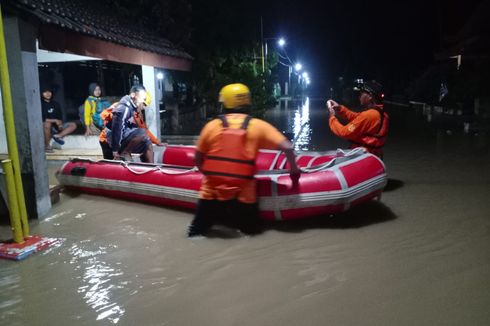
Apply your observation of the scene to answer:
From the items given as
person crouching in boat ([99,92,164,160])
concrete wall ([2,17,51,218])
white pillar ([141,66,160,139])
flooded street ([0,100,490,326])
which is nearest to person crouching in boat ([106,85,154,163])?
person crouching in boat ([99,92,164,160])

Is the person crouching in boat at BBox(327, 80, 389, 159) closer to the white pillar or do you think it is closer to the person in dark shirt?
the white pillar

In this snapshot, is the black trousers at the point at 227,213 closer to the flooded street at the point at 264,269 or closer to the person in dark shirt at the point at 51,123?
the flooded street at the point at 264,269

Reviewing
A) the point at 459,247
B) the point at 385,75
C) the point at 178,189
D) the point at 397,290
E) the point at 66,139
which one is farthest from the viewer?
the point at 385,75

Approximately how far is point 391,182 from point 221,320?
552 centimetres

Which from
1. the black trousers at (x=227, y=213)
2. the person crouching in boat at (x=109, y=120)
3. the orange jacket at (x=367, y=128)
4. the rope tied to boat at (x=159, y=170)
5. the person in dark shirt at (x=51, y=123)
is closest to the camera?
the black trousers at (x=227, y=213)

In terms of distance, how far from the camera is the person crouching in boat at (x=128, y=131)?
7.00 meters

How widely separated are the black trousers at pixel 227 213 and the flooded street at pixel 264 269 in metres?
0.16

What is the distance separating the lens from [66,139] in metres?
11.4

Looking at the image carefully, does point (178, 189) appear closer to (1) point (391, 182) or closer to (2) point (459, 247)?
(2) point (459, 247)

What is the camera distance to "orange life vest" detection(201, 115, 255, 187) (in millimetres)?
4762

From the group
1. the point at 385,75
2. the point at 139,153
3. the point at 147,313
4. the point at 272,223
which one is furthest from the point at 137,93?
the point at 385,75


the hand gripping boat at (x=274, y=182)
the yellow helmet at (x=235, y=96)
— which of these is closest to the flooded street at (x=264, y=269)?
the hand gripping boat at (x=274, y=182)

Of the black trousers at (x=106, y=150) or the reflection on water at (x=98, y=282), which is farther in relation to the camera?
the black trousers at (x=106, y=150)

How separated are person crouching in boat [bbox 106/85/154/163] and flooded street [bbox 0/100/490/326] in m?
1.02
